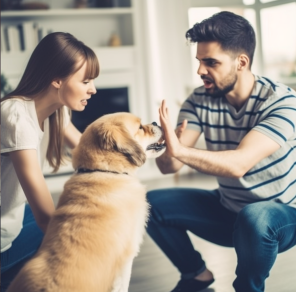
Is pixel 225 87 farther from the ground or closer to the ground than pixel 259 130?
farther from the ground

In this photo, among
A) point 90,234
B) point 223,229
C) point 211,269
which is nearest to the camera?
point 90,234

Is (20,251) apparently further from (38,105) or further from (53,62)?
(53,62)

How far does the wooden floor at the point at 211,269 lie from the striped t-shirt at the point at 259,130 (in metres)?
0.35

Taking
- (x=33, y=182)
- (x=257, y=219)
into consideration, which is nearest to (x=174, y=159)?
(x=257, y=219)

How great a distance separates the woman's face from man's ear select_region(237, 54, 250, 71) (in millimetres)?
598

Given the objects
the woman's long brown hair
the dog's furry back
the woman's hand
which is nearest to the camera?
the dog's furry back

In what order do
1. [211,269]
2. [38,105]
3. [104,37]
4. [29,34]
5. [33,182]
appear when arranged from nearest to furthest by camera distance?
[33,182] < [38,105] < [211,269] < [29,34] < [104,37]

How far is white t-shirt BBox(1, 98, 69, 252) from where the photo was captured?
140 centimetres

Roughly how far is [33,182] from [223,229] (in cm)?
78

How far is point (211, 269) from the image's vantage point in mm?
2121

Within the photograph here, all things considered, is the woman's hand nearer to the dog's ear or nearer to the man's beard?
the dog's ear

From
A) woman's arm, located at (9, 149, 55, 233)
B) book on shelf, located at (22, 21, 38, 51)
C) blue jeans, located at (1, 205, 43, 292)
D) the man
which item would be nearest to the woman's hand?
the man

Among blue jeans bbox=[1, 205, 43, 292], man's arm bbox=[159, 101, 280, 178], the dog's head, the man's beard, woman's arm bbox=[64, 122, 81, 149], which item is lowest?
blue jeans bbox=[1, 205, 43, 292]

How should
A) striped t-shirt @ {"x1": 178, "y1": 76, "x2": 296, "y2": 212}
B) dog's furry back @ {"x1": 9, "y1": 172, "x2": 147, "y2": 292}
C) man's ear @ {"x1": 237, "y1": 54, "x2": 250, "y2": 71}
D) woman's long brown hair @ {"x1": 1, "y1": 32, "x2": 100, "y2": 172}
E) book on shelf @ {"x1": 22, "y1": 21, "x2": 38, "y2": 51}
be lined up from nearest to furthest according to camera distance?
dog's furry back @ {"x1": 9, "y1": 172, "x2": 147, "y2": 292} < woman's long brown hair @ {"x1": 1, "y1": 32, "x2": 100, "y2": 172} < striped t-shirt @ {"x1": 178, "y1": 76, "x2": 296, "y2": 212} < man's ear @ {"x1": 237, "y1": 54, "x2": 250, "y2": 71} < book on shelf @ {"x1": 22, "y1": 21, "x2": 38, "y2": 51}
